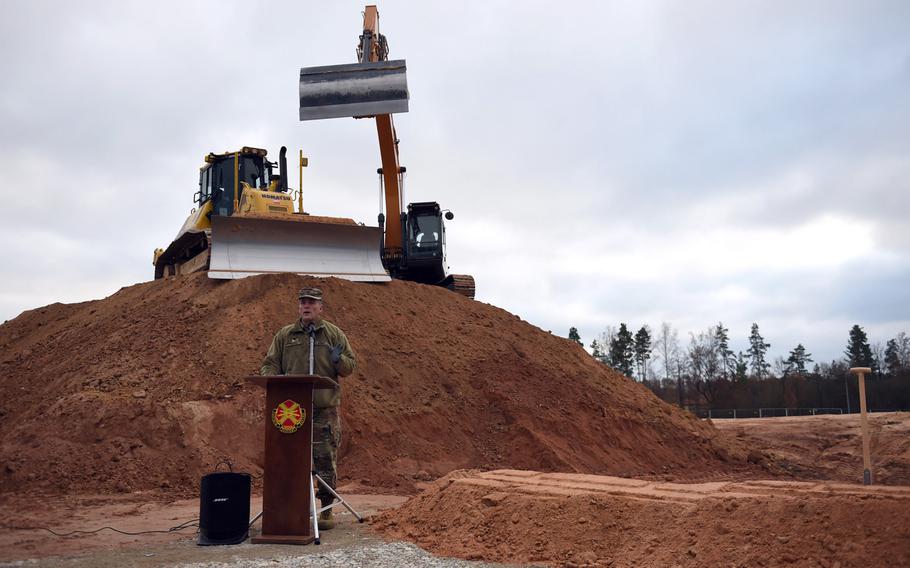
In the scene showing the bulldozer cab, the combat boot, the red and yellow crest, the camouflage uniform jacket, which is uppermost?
the bulldozer cab

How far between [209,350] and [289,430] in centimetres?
617

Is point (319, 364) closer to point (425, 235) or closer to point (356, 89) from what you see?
point (356, 89)

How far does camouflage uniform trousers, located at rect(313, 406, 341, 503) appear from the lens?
6277 millimetres

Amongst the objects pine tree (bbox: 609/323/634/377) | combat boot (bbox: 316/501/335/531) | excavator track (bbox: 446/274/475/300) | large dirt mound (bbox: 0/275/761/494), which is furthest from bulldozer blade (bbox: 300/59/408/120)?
pine tree (bbox: 609/323/634/377)

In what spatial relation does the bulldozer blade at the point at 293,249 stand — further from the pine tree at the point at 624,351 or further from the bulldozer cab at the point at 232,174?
the pine tree at the point at 624,351

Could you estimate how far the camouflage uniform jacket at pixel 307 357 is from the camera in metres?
6.28

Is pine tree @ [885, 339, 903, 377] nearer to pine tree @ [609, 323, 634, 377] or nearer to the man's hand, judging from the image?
pine tree @ [609, 323, 634, 377]

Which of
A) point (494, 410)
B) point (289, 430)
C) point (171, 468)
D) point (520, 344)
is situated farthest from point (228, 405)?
point (520, 344)

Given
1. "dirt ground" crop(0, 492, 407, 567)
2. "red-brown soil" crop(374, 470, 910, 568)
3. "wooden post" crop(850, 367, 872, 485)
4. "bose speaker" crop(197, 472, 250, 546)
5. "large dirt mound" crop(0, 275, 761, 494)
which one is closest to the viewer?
"red-brown soil" crop(374, 470, 910, 568)

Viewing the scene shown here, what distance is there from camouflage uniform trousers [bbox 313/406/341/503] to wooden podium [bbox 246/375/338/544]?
0.52 meters

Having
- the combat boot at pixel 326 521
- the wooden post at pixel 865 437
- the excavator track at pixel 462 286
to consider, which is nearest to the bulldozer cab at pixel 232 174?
the excavator track at pixel 462 286

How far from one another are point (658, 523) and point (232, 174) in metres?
13.1

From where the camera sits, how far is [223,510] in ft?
18.2

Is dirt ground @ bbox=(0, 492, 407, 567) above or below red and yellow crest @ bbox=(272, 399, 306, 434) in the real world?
below
